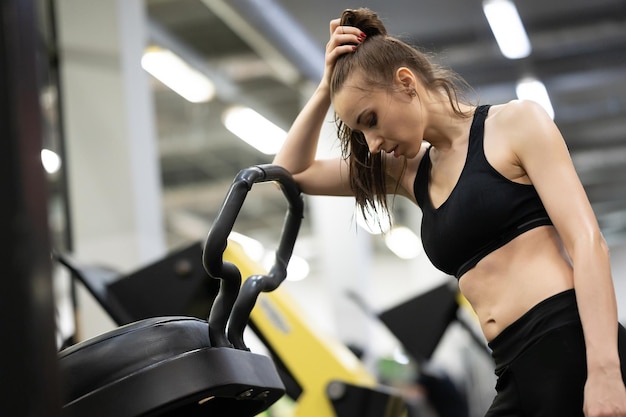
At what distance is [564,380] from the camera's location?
1.28 m

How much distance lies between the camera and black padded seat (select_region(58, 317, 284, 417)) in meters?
1.25

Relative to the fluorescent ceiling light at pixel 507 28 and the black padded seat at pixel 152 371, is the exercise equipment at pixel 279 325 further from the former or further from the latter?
the fluorescent ceiling light at pixel 507 28

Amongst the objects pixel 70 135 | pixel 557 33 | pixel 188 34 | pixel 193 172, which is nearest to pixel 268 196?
pixel 193 172

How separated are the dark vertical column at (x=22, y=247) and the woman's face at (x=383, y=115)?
0.75 m

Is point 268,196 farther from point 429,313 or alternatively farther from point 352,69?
point 352,69

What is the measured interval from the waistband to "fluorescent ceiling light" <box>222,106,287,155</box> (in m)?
8.53

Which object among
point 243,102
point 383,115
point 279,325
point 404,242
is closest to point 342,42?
point 383,115

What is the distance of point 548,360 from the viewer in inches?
51.0

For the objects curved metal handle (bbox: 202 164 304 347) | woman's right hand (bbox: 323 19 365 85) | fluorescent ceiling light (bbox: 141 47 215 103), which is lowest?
curved metal handle (bbox: 202 164 304 347)

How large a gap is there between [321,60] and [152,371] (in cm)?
610

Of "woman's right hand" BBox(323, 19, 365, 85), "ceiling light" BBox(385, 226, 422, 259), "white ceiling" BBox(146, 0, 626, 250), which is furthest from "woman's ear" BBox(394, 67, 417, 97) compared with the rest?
"ceiling light" BBox(385, 226, 422, 259)

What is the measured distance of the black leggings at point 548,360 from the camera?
128cm

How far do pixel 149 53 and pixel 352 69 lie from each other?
6143 mm

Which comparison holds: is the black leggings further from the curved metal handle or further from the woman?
the curved metal handle
